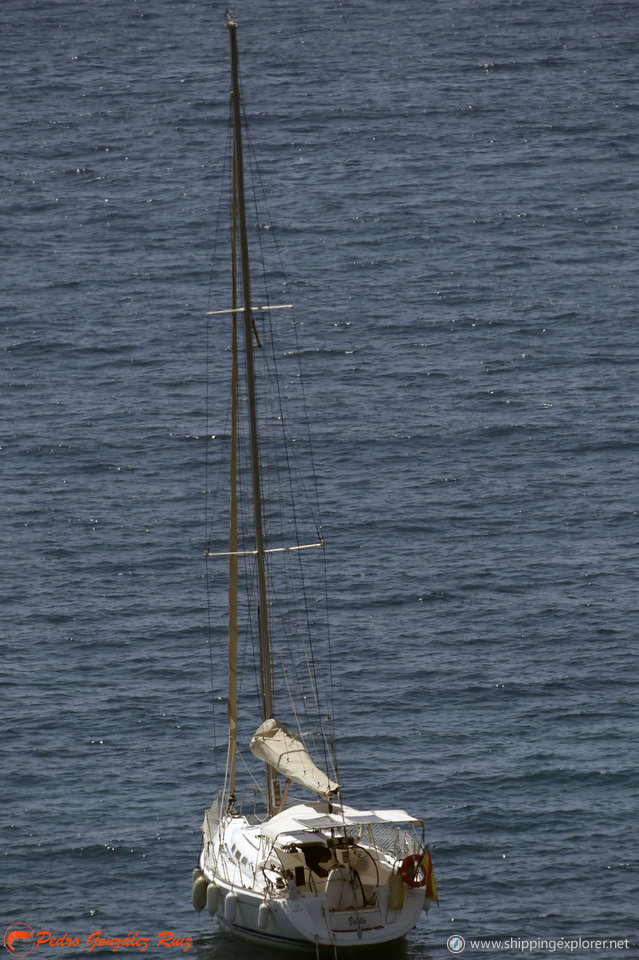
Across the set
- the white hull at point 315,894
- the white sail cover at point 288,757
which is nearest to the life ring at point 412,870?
the white hull at point 315,894

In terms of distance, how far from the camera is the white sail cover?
187 ft

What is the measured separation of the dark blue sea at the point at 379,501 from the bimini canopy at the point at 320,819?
676cm

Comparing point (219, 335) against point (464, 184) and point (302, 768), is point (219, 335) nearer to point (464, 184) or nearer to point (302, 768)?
point (464, 184)

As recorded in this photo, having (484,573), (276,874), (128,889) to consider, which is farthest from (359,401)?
(276,874)

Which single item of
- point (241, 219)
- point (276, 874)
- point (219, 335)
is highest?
point (241, 219)

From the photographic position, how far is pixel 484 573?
10569 centimetres

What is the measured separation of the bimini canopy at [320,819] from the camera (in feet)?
179

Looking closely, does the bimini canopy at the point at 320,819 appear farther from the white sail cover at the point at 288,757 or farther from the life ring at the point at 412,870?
the life ring at the point at 412,870

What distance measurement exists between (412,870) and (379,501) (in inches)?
2465

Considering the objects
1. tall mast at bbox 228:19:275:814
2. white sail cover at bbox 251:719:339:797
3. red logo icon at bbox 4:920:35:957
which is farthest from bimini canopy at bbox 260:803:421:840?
red logo icon at bbox 4:920:35:957

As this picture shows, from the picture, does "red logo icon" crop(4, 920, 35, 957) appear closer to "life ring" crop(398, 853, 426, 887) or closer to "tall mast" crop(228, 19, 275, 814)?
"tall mast" crop(228, 19, 275, 814)

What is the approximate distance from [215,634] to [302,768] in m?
40.5

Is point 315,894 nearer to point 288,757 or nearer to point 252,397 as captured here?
point 288,757

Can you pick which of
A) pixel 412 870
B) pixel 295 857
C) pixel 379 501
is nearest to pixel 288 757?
pixel 295 857
